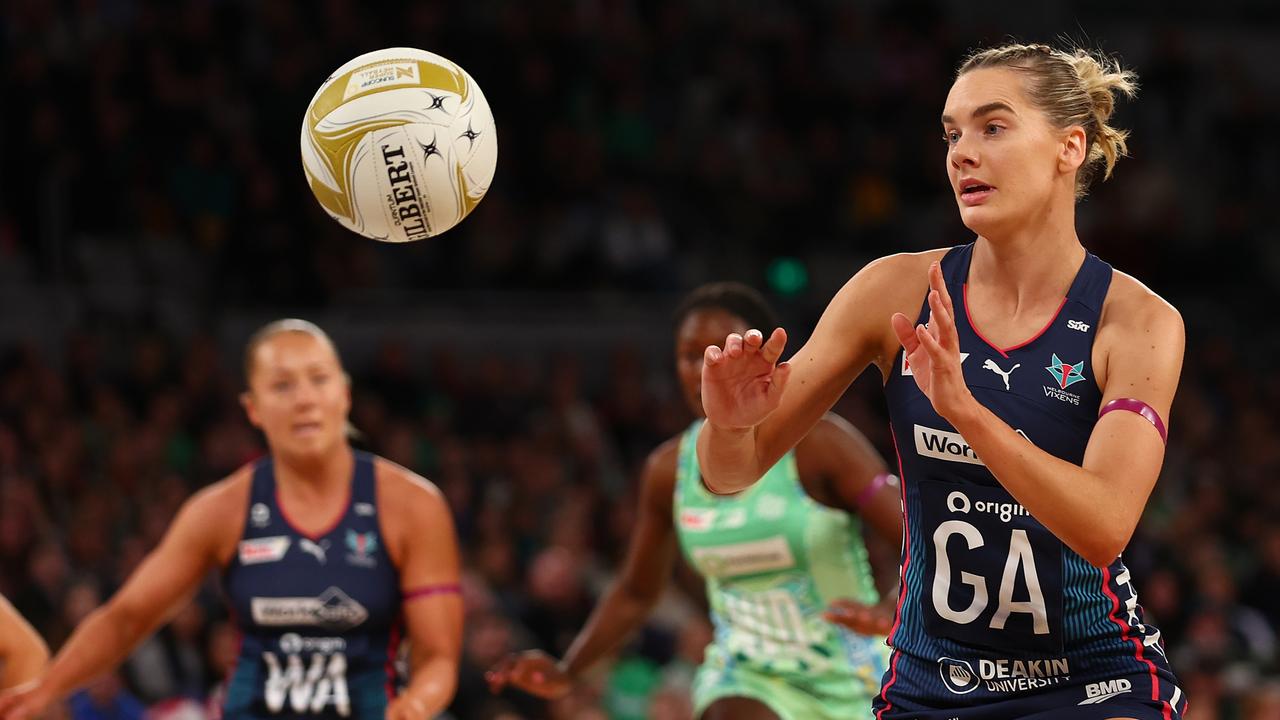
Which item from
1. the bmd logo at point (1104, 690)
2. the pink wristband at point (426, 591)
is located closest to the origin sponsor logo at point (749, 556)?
the pink wristband at point (426, 591)

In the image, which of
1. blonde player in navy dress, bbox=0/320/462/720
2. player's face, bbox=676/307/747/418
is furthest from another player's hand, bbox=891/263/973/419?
blonde player in navy dress, bbox=0/320/462/720

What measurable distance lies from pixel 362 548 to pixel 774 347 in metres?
2.60

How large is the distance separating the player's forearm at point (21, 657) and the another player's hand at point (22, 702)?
5cm

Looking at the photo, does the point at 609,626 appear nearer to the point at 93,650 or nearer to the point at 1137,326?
the point at 93,650

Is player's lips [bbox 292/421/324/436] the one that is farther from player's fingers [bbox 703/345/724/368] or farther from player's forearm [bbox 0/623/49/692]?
player's fingers [bbox 703/345/724/368]

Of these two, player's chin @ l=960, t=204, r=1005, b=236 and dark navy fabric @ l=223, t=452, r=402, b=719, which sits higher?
player's chin @ l=960, t=204, r=1005, b=236

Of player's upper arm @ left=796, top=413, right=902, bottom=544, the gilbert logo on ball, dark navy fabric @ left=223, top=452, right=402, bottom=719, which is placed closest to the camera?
the gilbert logo on ball

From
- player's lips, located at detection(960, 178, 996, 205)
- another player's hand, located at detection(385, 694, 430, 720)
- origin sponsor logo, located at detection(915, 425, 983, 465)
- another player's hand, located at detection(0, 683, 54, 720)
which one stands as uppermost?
player's lips, located at detection(960, 178, 996, 205)

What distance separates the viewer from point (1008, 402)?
11.6 ft

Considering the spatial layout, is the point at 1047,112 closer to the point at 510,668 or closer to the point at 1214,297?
the point at 510,668

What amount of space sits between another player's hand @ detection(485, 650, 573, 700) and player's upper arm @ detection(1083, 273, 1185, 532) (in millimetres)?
2606

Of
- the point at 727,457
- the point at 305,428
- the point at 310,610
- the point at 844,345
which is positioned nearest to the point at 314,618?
the point at 310,610

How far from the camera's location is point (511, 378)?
39.1ft

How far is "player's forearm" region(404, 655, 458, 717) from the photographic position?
5.25 meters
